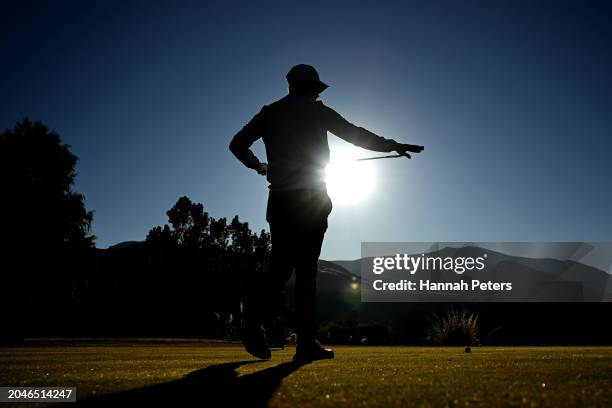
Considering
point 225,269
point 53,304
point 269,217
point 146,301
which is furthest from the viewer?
point 225,269

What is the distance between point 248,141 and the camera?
4062mm

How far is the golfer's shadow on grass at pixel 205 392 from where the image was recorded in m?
1.79

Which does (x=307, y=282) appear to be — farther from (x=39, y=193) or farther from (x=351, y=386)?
(x=39, y=193)

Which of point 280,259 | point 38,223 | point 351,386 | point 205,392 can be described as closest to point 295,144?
point 280,259

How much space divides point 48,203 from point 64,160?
2818mm

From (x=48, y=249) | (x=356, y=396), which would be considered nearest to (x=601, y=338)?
(x=356, y=396)

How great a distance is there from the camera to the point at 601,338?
61.2 feet

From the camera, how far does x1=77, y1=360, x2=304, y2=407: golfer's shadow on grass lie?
1.79 m

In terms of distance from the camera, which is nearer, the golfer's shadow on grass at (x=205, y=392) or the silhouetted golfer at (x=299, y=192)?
the golfer's shadow on grass at (x=205, y=392)

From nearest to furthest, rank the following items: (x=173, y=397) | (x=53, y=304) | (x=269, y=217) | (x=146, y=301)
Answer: (x=173, y=397), (x=269, y=217), (x=53, y=304), (x=146, y=301)

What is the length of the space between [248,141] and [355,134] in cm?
88

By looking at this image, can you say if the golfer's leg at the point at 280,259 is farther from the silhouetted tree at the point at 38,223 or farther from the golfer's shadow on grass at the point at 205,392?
the silhouetted tree at the point at 38,223

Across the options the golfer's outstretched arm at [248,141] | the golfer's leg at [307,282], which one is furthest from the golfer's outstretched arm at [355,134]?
the golfer's leg at [307,282]

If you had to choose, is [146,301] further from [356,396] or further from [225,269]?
[356,396]
